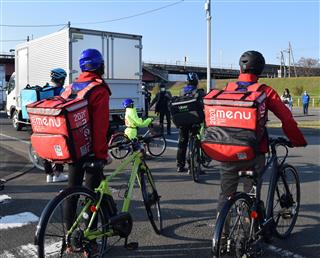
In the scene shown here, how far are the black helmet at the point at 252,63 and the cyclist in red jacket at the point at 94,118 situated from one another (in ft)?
4.26

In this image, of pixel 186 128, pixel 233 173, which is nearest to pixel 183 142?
pixel 186 128

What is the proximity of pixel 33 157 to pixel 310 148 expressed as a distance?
7677mm

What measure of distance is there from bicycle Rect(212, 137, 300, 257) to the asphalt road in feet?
1.08

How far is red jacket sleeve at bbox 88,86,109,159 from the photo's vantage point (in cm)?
420

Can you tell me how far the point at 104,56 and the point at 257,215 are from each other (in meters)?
12.4

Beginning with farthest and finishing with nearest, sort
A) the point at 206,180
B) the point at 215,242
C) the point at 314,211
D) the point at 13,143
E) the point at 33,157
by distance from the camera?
the point at 13,143, the point at 33,157, the point at 206,180, the point at 314,211, the point at 215,242

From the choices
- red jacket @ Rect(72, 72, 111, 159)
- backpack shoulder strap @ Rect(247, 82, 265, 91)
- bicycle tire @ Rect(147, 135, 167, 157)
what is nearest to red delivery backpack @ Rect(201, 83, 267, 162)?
backpack shoulder strap @ Rect(247, 82, 265, 91)

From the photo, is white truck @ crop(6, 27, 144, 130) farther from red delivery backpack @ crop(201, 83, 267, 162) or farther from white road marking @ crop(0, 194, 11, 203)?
red delivery backpack @ crop(201, 83, 267, 162)

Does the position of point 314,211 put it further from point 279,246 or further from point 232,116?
point 232,116

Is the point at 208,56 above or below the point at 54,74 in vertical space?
above

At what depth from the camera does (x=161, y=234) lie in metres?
5.44

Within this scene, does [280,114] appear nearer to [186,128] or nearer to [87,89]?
[87,89]

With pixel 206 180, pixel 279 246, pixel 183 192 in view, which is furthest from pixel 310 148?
pixel 279 246

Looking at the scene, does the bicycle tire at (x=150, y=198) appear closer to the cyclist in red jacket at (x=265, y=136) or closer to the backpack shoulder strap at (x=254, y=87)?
the cyclist in red jacket at (x=265, y=136)
